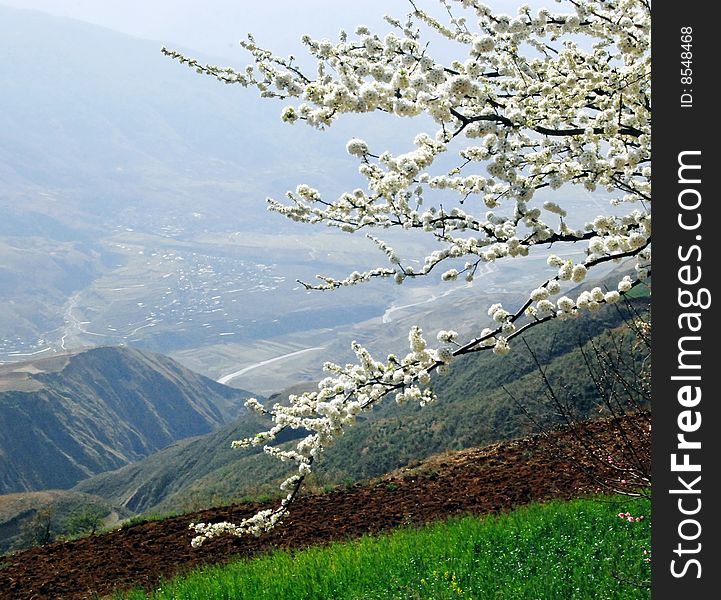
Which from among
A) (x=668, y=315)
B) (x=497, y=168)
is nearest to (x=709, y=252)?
(x=668, y=315)

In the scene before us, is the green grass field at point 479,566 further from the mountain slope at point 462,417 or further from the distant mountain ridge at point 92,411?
the distant mountain ridge at point 92,411

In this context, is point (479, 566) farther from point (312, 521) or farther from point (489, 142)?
point (312, 521)

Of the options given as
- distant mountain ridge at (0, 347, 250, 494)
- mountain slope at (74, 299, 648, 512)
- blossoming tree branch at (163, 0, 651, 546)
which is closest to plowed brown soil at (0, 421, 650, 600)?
mountain slope at (74, 299, 648, 512)

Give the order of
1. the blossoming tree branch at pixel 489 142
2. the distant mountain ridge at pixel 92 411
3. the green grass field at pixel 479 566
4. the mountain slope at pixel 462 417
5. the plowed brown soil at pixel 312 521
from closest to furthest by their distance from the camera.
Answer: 1. the blossoming tree branch at pixel 489 142
2. the green grass field at pixel 479 566
3. the plowed brown soil at pixel 312 521
4. the mountain slope at pixel 462 417
5. the distant mountain ridge at pixel 92 411

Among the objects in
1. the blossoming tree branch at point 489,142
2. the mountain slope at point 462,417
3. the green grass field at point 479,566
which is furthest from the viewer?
the mountain slope at point 462,417

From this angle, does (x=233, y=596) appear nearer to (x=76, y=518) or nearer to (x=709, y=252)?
(x=709, y=252)

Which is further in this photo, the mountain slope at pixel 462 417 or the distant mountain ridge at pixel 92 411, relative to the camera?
the distant mountain ridge at pixel 92 411

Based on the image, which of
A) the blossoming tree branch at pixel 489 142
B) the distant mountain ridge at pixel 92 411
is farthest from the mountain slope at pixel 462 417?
the distant mountain ridge at pixel 92 411

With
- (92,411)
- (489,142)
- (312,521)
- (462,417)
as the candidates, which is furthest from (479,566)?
(92,411)
